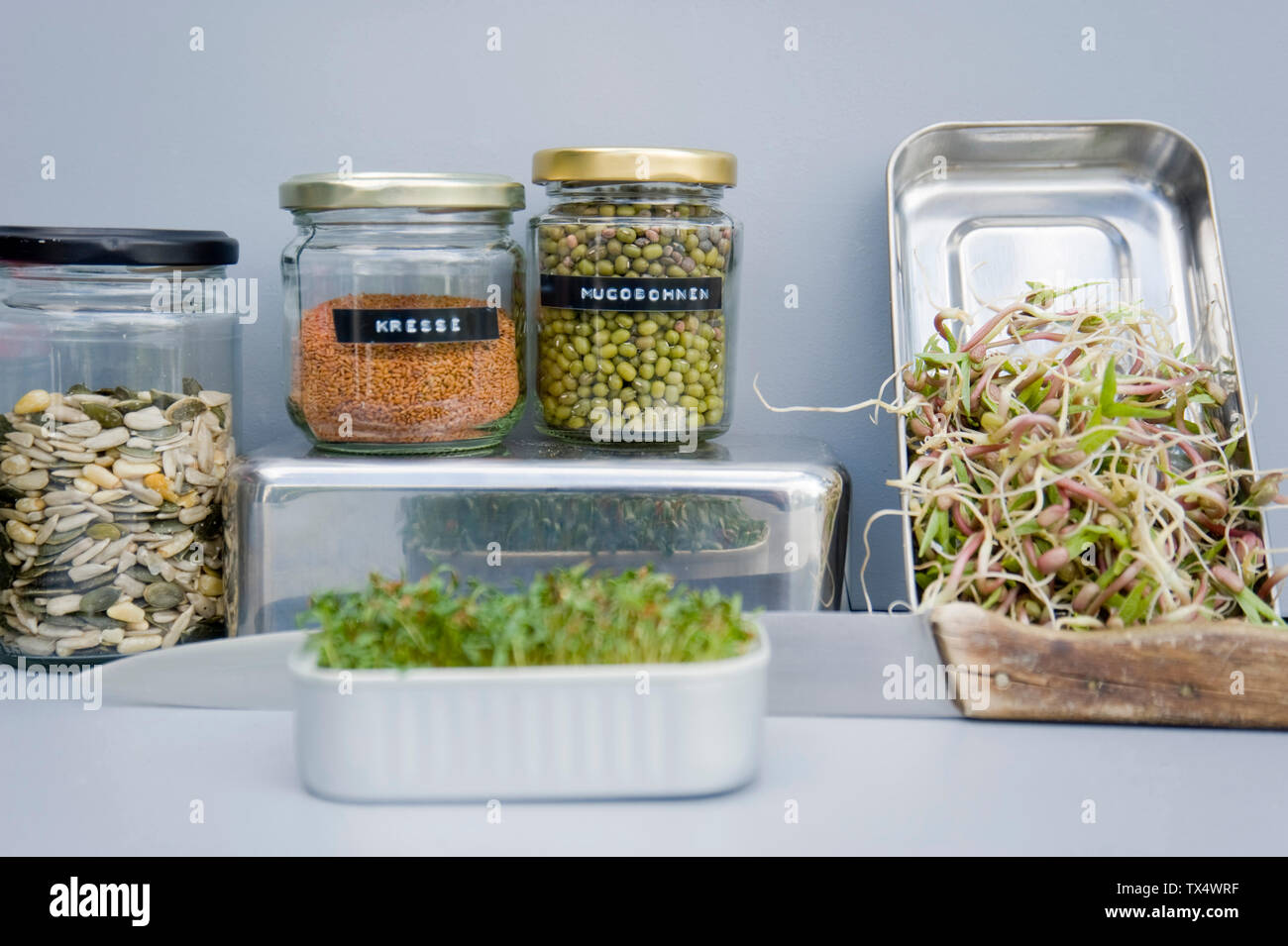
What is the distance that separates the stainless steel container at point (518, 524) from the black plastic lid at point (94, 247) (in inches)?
5.9

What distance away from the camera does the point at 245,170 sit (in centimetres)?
97

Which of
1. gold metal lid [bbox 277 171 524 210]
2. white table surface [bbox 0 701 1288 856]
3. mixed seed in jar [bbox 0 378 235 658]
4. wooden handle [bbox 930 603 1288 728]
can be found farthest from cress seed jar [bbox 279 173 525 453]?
wooden handle [bbox 930 603 1288 728]

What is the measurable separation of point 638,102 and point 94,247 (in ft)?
1.43

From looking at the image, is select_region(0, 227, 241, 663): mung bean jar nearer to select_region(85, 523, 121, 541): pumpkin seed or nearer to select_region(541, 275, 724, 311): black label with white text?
select_region(85, 523, 121, 541): pumpkin seed

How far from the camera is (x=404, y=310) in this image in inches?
31.7

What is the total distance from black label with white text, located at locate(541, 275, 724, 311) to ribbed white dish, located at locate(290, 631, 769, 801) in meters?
0.31

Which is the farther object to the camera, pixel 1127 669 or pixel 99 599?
pixel 99 599

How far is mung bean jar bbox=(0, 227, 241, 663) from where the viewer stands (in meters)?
0.80

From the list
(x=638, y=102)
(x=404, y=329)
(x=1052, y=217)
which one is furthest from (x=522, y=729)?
(x=1052, y=217)

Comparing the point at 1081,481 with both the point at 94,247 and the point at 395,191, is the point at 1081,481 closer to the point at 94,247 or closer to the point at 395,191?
the point at 395,191

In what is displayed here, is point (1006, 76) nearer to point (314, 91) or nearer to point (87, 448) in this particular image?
point (314, 91)

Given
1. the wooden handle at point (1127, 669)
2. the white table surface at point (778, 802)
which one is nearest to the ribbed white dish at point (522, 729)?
the white table surface at point (778, 802)
